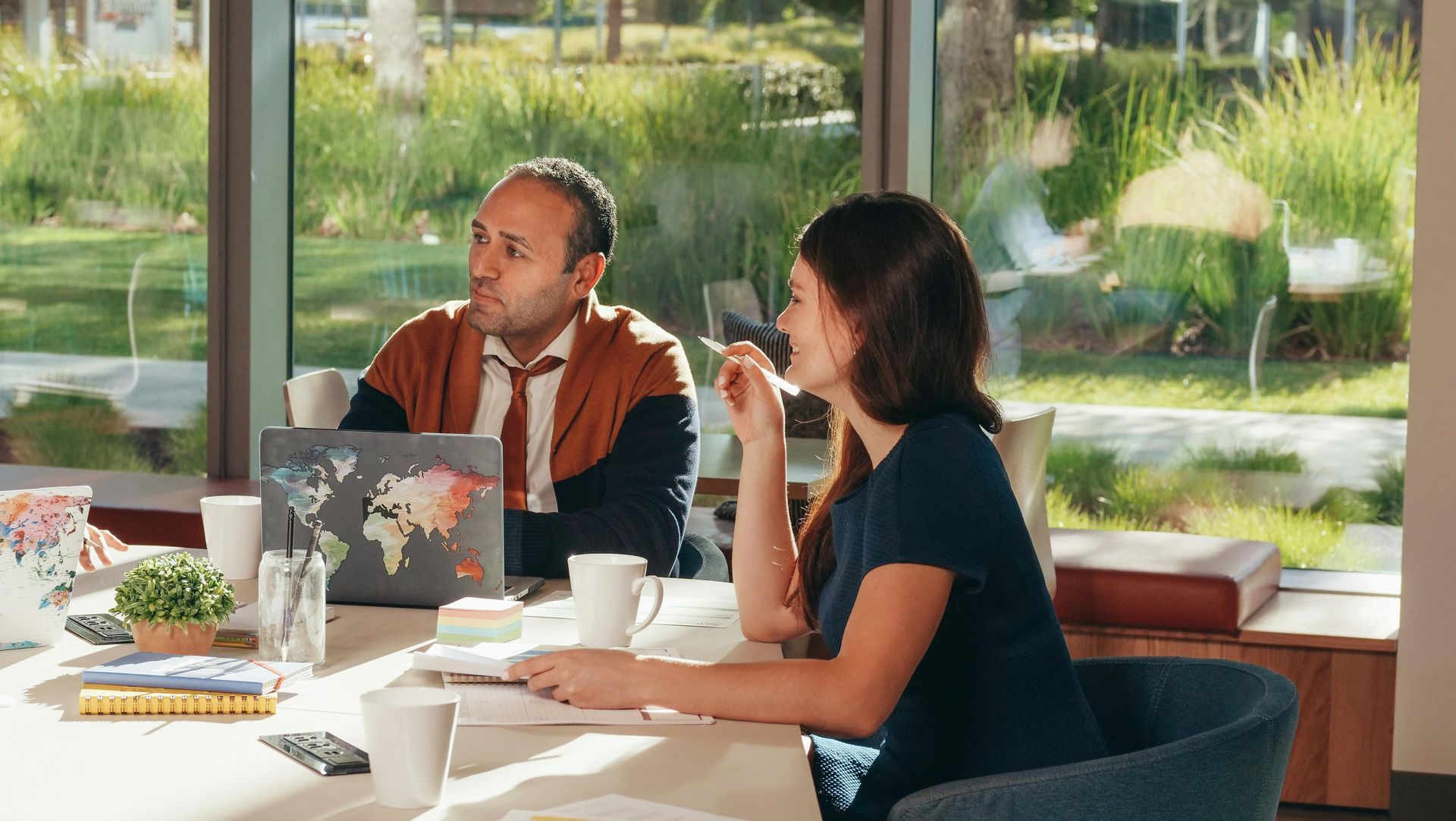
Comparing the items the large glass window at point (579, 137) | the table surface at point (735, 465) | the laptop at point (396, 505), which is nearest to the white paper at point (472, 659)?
the laptop at point (396, 505)

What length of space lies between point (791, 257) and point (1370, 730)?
2.02 metres

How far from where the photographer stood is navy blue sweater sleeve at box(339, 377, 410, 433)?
2.97 meters

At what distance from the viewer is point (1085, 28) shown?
4332 mm

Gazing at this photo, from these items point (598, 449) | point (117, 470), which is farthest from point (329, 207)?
point (598, 449)

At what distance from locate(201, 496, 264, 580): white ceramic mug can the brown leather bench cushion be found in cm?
213

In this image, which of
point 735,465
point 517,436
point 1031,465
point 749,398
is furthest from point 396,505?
point 735,465

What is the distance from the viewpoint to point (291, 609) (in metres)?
1.79

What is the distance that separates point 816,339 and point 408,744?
32.7 inches

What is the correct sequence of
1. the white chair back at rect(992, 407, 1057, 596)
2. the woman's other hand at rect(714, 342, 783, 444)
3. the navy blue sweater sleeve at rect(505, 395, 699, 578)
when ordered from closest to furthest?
the woman's other hand at rect(714, 342, 783, 444)
the navy blue sweater sleeve at rect(505, 395, 699, 578)
the white chair back at rect(992, 407, 1057, 596)

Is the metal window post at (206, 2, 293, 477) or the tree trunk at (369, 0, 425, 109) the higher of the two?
the tree trunk at (369, 0, 425, 109)

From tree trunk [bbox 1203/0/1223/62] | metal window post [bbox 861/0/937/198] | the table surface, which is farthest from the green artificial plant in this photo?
tree trunk [bbox 1203/0/1223/62]

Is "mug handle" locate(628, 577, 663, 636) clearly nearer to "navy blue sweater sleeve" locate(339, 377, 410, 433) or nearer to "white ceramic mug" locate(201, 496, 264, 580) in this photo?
"white ceramic mug" locate(201, 496, 264, 580)

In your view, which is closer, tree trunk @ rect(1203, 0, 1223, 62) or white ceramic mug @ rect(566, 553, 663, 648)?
white ceramic mug @ rect(566, 553, 663, 648)

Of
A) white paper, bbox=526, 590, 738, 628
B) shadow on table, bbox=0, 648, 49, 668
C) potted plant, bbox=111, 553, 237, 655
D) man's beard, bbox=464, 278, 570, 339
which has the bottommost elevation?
white paper, bbox=526, 590, 738, 628
